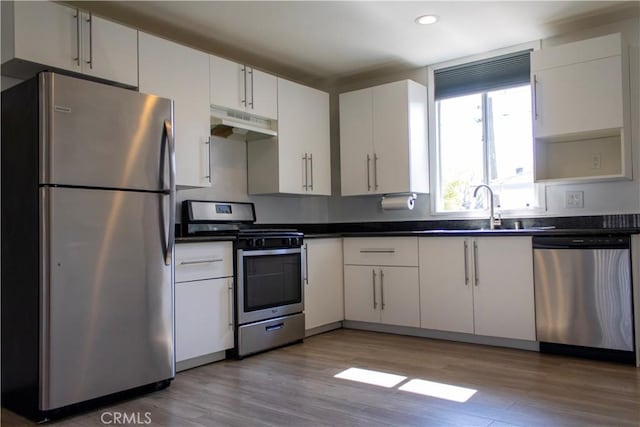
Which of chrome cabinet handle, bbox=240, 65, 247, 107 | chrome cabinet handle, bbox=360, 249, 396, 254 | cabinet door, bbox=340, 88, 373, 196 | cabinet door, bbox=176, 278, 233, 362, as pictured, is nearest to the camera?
cabinet door, bbox=176, 278, 233, 362

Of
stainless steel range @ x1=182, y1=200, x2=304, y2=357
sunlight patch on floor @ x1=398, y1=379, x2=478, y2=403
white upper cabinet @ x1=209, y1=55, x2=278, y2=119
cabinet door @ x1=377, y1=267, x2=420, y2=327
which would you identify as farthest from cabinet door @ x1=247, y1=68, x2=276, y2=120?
sunlight patch on floor @ x1=398, y1=379, x2=478, y2=403

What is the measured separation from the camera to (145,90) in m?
3.11

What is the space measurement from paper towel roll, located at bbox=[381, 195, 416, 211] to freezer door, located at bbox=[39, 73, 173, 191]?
2.18m

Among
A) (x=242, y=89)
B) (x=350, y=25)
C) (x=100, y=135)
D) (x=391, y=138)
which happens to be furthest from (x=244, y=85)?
(x=100, y=135)

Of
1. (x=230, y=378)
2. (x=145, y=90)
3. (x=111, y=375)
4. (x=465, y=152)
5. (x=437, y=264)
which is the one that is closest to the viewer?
(x=111, y=375)

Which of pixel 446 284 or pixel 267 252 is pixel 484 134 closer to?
pixel 446 284

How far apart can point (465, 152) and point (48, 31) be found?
313cm

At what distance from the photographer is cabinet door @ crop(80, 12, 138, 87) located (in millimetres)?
2840

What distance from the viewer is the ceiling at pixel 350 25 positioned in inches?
126

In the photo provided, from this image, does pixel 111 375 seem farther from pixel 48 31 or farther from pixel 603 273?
pixel 603 273

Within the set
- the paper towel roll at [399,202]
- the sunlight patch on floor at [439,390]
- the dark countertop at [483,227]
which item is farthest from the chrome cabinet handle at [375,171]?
the sunlight patch on floor at [439,390]

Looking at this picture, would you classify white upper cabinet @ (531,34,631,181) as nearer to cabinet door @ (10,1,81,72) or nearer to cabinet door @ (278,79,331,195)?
cabinet door @ (278,79,331,195)

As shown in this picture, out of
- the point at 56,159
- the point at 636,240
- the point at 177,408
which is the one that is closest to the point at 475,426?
the point at 177,408

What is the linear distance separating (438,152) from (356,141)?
28.2 inches
